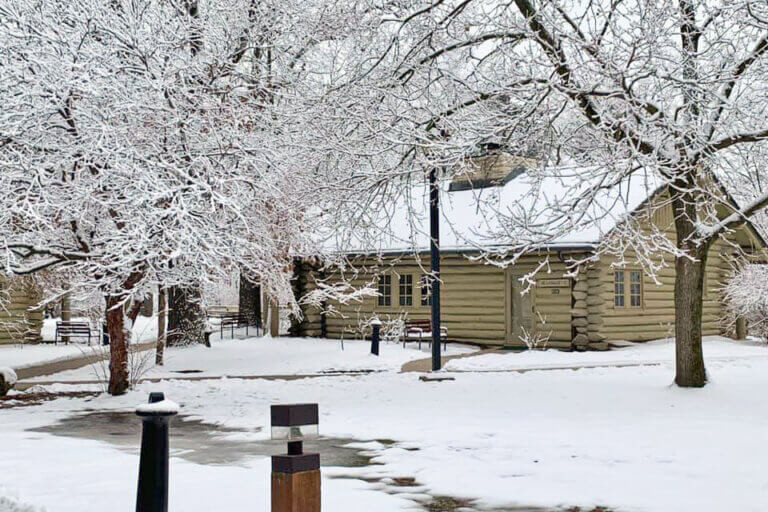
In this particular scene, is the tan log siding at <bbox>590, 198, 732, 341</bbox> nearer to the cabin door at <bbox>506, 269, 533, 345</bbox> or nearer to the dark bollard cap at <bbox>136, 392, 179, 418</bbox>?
the cabin door at <bbox>506, 269, 533, 345</bbox>

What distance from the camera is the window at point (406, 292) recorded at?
2742 cm

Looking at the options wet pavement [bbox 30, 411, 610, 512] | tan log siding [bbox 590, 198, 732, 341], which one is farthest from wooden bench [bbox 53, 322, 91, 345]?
wet pavement [bbox 30, 411, 610, 512]

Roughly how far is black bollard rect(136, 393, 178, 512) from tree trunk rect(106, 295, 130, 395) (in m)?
9.20

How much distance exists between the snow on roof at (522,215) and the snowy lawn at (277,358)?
9.33 feet

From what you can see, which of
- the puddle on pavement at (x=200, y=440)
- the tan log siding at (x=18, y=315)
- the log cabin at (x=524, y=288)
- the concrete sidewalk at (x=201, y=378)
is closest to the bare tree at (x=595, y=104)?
the puddle on pavement at (x=200, y=440)

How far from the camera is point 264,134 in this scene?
603 inches

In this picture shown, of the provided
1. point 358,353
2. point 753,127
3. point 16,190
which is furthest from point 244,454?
point 358,353

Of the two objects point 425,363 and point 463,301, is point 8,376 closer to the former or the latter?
point 425,363

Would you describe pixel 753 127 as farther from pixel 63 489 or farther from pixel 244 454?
pixel 63 489

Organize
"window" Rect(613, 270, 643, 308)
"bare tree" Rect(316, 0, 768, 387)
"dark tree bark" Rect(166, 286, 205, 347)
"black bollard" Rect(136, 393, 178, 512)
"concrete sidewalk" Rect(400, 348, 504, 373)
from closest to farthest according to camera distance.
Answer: "black bollard" Rect(136, 393, 178, 512) → "bare tree" Rect(316, 0, 768, 387) → "concrete sidewalk" Rect(400, 348, 504, 373) → "dark tree bark" Rect(166, 286, 205, 347) → "window" Rect(613, 270, 643, 308)

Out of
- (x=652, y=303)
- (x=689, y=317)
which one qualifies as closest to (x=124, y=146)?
(x=689, y=317)

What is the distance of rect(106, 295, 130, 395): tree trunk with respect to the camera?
47.7 feet

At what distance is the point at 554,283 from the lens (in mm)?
24250

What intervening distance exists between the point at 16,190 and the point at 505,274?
15.7 m
